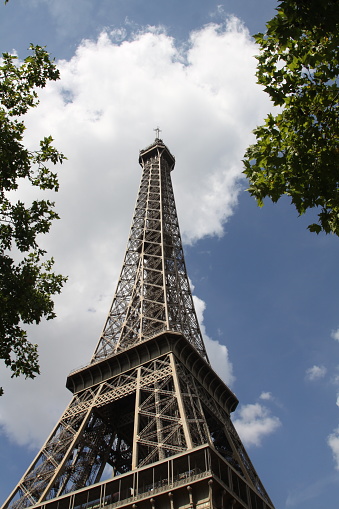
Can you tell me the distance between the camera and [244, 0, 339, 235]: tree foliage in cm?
1211

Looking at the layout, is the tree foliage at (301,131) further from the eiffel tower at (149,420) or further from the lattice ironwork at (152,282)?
the lattice ironwork at (152,282)

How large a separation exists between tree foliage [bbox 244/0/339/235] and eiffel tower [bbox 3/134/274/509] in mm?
17910

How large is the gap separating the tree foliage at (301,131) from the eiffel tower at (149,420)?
17910mm

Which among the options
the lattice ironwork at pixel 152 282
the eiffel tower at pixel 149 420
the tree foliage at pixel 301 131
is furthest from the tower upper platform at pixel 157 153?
the tree foliage at pixel 301 131

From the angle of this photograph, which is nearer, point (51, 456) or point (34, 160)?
point (34, 160)

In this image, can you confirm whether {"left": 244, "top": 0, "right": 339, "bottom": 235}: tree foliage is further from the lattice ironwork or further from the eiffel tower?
the lattice ironwork

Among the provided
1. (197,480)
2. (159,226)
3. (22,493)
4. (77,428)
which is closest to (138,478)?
(197,480)

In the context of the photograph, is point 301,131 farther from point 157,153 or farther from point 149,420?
point 157,153

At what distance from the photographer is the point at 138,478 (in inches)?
1100

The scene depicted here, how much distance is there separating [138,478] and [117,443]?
48.6 feet

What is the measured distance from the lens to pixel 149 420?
35625 millimetres

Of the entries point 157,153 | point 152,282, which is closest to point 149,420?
point 152,282

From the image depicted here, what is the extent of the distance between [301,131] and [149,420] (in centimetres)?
2741

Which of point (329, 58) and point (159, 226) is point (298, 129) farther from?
point (159, 226)
